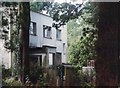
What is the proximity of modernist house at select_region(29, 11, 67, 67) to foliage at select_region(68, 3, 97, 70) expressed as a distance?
0.22 feet

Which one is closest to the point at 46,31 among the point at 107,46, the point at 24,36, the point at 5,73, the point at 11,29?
the point at 24,36

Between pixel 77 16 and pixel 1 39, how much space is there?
0.80 metres

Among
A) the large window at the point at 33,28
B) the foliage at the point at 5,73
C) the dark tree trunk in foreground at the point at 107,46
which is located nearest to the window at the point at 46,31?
the large window at the point at 33,28

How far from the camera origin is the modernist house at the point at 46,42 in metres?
2.47

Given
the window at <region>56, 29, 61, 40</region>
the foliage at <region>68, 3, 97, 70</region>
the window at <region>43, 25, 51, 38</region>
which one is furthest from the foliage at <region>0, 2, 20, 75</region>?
the foliage at <region>68, 3, 97, 70</region>

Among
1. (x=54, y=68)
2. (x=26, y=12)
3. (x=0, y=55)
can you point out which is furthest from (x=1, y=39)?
(x=54, y=68)

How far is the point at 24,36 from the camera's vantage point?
2691 millimetres

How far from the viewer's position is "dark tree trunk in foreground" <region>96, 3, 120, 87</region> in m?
1.67

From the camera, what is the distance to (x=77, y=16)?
258 cm

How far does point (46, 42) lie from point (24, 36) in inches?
10.8

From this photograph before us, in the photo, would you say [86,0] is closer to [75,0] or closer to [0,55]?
[75,0]

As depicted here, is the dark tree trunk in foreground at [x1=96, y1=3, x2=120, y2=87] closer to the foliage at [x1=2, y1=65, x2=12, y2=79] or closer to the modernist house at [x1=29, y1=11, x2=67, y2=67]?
the modernist house at [x1=29, y1=11, x2=67, y2=67]

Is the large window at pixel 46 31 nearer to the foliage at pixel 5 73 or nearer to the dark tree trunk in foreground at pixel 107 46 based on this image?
the foliage at pixel 5 73

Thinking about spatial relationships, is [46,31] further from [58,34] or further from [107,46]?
[107,46]
